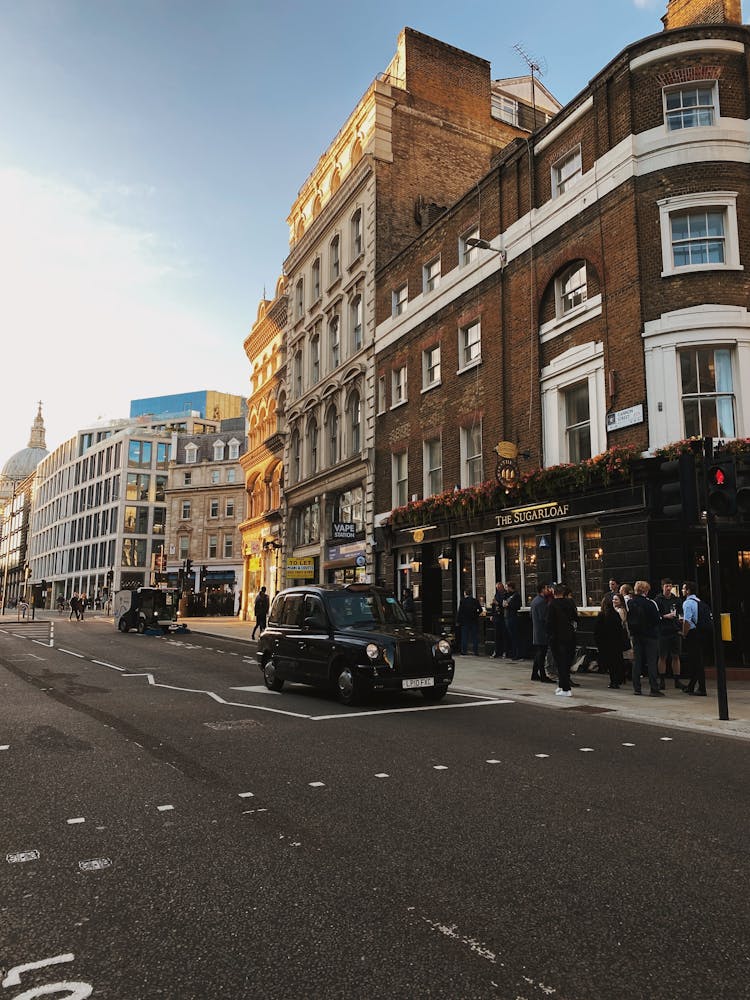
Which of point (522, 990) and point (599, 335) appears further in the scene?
point (599, 335)

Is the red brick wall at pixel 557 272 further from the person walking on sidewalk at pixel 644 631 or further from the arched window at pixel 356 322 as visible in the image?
the person walking on sidewalk at pixel 644 631

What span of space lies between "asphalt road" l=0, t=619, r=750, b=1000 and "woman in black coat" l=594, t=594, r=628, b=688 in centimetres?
461

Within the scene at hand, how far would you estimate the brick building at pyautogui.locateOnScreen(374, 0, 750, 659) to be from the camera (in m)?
14.8

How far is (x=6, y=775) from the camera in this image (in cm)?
612

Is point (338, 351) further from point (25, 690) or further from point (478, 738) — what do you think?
point (478, 738)

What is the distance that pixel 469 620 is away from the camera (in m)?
19.5

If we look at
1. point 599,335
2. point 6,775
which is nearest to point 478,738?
point 6,775

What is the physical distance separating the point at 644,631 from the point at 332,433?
21.7 m

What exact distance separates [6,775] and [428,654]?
232 inches

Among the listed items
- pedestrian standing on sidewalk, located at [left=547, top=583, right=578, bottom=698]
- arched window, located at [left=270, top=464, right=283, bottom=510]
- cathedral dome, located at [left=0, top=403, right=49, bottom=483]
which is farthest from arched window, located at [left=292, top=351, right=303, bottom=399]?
cathedral dome, located at [left=0, top=403, right=49, bottom=483]

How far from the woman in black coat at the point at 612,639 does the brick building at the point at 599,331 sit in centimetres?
207

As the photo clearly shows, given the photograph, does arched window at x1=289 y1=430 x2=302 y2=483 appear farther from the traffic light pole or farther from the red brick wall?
the traffic light pole

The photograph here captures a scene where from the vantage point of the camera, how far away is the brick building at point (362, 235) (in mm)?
28250

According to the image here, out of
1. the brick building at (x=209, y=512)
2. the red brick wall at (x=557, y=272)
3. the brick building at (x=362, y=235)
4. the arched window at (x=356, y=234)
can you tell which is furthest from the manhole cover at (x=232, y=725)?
the brick building at (x=209, y=512)
